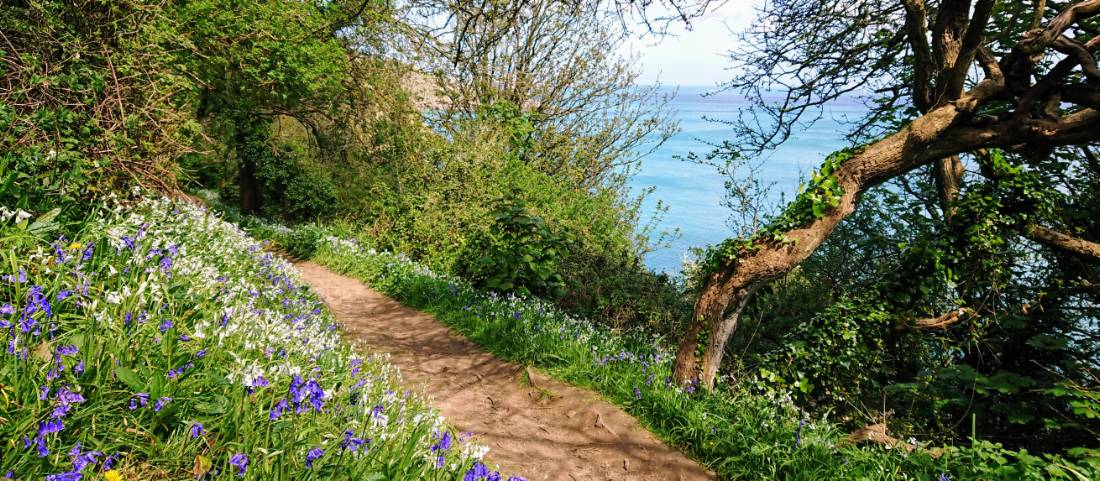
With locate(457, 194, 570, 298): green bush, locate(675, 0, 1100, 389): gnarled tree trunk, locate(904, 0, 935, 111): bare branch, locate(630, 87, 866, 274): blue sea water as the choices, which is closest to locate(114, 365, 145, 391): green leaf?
locate(675, 0, 1100, 389): gnarled tree trunk

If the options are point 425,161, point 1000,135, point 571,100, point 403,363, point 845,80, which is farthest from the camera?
point 571,100

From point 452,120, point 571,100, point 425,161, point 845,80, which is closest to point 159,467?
point 845,80

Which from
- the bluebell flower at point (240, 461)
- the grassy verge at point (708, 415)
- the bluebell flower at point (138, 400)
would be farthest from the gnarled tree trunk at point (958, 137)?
the bluebell flower at point (138, 400)

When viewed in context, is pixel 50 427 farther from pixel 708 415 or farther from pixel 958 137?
pixel 958 137

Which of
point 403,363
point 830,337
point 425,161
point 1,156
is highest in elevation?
point 425,161

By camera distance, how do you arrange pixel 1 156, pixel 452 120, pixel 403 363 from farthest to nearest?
pixel 452 120 → pixel 403 363 → pixel 1 156

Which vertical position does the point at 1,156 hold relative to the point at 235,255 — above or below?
above

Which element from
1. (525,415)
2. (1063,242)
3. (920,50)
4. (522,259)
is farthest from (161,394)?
(920,50)

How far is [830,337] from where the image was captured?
6.30m

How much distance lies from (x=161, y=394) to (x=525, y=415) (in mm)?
3286

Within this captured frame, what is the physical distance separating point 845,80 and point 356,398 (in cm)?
918

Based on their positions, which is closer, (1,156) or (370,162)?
(1,156)

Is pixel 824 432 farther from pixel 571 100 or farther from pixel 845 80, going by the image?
pixel 571 100

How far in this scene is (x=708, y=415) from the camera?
471 cm
